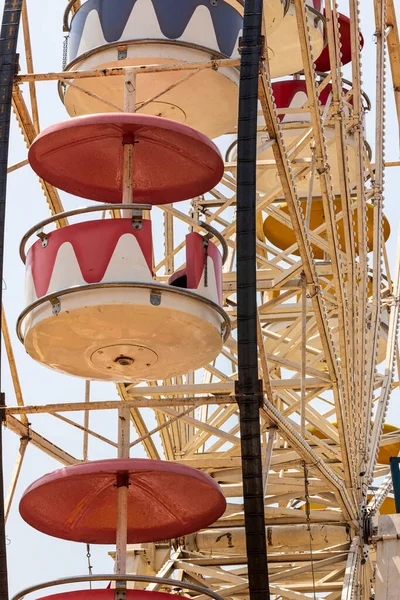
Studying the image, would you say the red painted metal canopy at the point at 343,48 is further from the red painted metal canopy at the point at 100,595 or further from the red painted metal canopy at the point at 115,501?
the red painted metal canopy at the point at 100,595

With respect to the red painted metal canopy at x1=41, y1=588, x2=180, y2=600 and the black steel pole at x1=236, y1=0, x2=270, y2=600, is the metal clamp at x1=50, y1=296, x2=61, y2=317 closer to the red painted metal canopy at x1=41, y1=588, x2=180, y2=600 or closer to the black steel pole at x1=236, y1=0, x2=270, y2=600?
the black steel pole at x1=236, y1=0, x2=270, y2=600

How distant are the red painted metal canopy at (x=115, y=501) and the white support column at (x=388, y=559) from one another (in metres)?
5.33

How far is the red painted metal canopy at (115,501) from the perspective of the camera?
21125 millimetres

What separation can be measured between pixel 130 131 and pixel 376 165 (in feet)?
32.8

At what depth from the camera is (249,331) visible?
2042 cm

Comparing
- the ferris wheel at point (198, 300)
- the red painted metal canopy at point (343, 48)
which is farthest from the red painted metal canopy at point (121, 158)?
the red painted metal canopy at point (343, 48)

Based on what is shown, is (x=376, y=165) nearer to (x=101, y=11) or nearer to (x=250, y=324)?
(x=101, y=11)

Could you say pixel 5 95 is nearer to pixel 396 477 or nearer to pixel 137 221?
pixel 137 221

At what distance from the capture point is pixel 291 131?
33.2 metres

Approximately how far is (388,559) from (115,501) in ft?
23.1

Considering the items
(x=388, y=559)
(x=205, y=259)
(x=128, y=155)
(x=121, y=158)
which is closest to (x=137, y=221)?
(x=205, y=259)

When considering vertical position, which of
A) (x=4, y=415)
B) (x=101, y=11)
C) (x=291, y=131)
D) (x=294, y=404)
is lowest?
(x=4, y=415)

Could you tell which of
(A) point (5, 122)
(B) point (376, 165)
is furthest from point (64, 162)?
(B) point (376, 165)

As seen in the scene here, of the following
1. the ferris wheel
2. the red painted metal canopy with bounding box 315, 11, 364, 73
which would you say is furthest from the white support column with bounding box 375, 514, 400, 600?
A: the red painted metal canopy with bounding box 315, 11, 364, 73
